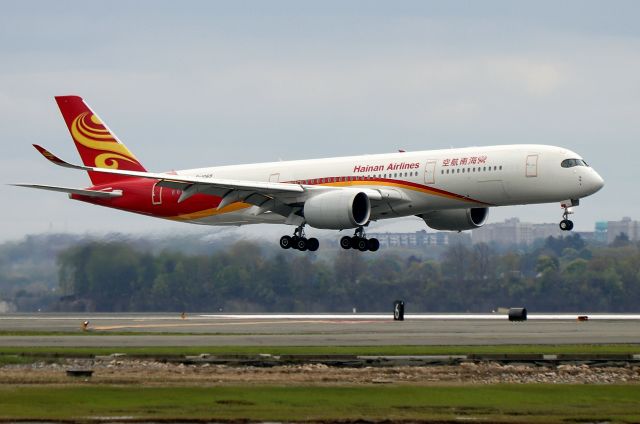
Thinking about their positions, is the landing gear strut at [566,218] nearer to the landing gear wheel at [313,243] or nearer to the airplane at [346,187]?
the airplane at [346,187]

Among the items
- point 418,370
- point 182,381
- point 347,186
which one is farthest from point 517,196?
point 182,381

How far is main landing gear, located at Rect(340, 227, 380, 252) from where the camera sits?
215 ft

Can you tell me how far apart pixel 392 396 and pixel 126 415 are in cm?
590

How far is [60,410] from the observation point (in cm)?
2478

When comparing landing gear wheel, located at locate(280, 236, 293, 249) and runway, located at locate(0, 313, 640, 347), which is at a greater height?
landing gear wheel, located at locate(280, 236, 293, 249)

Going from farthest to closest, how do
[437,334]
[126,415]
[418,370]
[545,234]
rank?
[545,234] < [437,334] < [418,370] < [126,415]

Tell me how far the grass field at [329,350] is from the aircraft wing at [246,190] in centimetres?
2432

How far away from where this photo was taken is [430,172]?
61625mm

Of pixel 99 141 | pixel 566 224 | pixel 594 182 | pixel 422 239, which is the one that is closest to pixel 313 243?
pixel 566 224

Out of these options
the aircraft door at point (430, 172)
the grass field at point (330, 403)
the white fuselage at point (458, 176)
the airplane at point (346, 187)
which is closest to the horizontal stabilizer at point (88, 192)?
the airplane at point (346, 187)

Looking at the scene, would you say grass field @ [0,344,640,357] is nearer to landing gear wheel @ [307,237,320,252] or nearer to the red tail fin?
landing gear wheel @ [307,237,320,252]

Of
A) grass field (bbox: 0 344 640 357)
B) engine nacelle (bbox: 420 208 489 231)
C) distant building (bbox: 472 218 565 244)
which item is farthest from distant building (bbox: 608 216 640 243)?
grass field (bbox: 0 344 640 357)

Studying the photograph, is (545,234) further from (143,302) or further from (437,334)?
(437,334)

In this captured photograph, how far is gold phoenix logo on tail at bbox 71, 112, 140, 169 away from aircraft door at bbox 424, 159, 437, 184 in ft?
68.4
